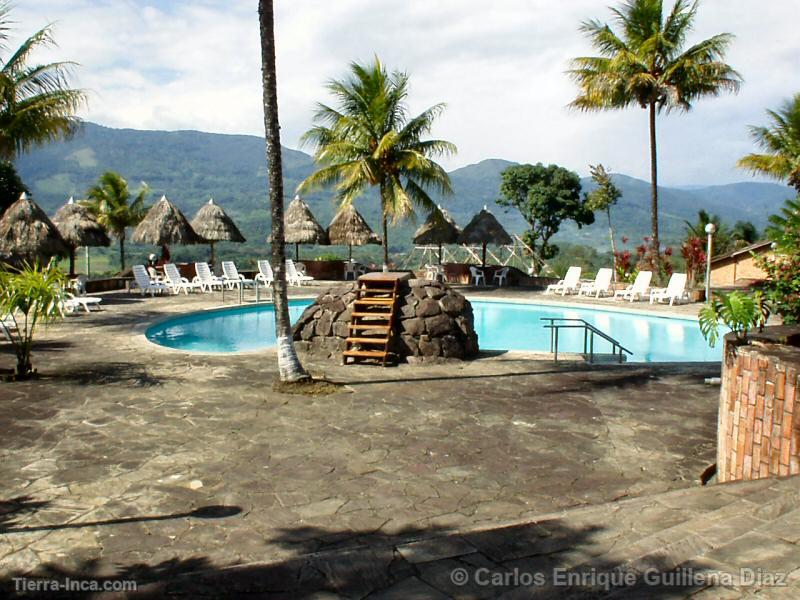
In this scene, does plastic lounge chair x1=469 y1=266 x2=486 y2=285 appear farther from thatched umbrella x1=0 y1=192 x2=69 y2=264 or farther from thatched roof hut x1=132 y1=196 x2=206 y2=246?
Result: thatched umbrella x1=0 y1=192 x2=69 y2=264

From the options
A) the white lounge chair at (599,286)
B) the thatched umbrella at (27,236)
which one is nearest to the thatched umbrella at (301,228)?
the thatched umbrella at (27,236)

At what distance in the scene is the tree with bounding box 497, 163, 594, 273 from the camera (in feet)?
121

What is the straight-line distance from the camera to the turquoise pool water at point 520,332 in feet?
41.8

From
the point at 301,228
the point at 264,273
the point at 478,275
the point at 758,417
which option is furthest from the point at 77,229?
the point at 758,417

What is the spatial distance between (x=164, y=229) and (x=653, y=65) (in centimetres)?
1599

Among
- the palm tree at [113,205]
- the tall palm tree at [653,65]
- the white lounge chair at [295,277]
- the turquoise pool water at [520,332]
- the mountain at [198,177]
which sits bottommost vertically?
the turquoise pool water at [520,332]

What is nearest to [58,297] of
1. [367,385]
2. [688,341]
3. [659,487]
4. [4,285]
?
[4,285]

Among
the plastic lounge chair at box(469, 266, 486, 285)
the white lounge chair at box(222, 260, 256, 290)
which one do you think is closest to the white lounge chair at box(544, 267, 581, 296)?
the plastic lounge chair at box(469, 266, 486, 285)

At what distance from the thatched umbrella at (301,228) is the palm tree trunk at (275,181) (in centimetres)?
1667

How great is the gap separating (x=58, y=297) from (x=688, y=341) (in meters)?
11.7

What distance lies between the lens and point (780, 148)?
21547mm

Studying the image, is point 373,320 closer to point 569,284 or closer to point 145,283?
point 145,283

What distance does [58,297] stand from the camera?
7703 mm

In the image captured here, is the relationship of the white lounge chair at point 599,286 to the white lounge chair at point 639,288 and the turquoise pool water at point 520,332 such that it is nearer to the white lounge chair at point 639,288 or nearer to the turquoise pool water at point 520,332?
the white lounge chair at point 639,288
